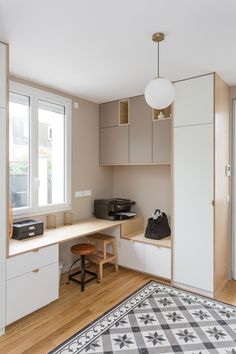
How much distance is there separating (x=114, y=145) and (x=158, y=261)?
6.00 feet

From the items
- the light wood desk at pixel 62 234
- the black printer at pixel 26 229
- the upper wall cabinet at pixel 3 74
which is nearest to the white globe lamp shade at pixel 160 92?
the upper wall cabinet at pixel 3 74

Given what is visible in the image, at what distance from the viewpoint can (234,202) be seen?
3.23 metres

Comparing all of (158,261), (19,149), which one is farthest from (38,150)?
(158,261)

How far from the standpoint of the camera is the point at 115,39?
207 centimetres

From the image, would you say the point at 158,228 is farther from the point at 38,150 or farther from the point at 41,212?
the point at 38,150

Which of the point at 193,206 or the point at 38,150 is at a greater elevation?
the point at 38,150

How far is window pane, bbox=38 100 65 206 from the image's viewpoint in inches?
129

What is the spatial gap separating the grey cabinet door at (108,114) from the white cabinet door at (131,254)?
72.0 inches

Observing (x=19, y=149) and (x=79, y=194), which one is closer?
(x=19, y=149)

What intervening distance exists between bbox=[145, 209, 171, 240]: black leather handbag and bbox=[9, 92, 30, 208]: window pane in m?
1.66

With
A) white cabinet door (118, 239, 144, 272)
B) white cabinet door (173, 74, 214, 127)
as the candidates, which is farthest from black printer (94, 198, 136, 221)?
white cabinet door (173, 74, 214, 127)

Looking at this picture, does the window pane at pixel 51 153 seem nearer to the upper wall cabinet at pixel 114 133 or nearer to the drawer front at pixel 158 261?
the upper wall cabinet at pixel 114 133

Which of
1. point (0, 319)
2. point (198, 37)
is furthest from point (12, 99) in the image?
point (0, 319)

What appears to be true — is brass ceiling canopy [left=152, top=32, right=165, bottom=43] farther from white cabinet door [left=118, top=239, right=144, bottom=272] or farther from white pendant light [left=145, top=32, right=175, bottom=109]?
white cabinet door [left=118, top=239, right=144, bottom=272]
